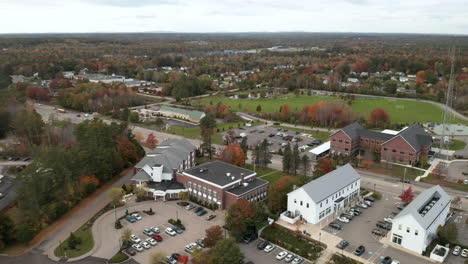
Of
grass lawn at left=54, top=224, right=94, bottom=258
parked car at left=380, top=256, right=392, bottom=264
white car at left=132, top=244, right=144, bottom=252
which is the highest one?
parked car at left=380, top=256, right=392, bottom=264

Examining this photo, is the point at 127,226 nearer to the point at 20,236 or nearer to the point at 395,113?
the point at 20,236

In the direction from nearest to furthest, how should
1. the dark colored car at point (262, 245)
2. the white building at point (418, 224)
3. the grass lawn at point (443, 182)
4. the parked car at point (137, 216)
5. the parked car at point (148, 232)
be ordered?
the white building at point (418, 224), the dark colored car at point (262, 245), the parked car at point (148, 232), the parked car at point (137, 216), the grass lawn at point (443, 182)

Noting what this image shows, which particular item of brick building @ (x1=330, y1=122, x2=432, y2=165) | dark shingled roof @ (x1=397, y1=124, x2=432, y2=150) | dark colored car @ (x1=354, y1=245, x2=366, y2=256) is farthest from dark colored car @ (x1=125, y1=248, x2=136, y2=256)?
dark shingled roof @ (x1=397, y1=124, x2=432, y2=150)

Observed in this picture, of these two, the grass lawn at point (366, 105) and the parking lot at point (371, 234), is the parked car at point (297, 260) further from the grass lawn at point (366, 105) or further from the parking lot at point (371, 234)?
the grass lawn at point (366, 105)

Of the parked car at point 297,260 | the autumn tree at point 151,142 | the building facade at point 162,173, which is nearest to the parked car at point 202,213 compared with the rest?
the building facade at point 162,173

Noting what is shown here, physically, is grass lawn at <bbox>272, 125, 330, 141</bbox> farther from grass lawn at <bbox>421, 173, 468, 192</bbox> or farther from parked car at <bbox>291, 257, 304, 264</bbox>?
parked car at <bbox>291, 257, 304, 264</bbox>

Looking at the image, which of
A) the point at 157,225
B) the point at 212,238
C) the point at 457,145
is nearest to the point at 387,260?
the point at 212,238
